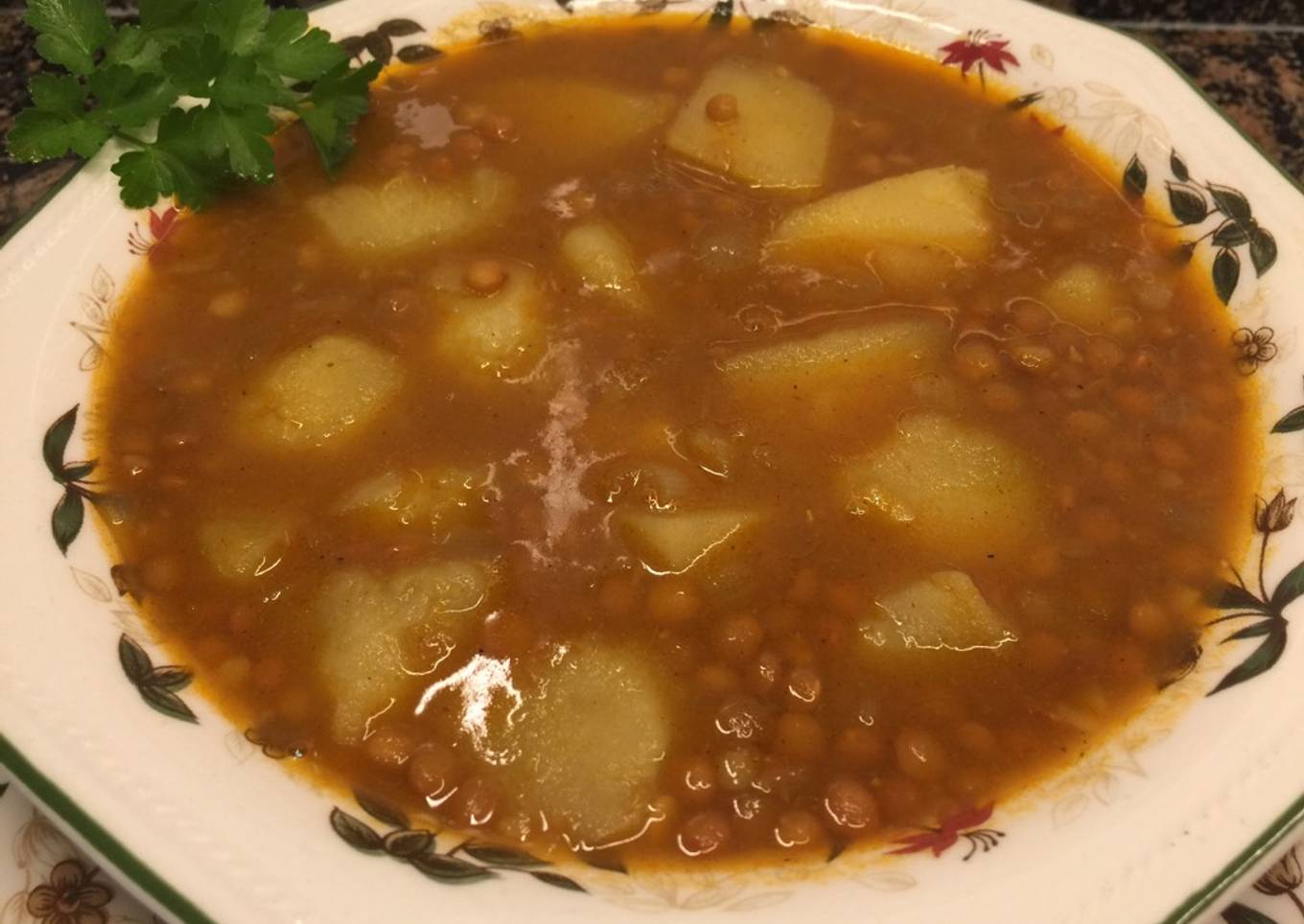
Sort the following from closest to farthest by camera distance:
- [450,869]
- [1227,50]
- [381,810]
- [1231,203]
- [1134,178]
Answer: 1. [450,869]
2. [381,810]
3. [1231,203]
4. [1134,178]
5. [1227,50]

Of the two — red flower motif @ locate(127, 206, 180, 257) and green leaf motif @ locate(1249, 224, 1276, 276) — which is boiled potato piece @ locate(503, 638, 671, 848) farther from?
green leaf motif @ locate(1249, 224, 1276, 276)

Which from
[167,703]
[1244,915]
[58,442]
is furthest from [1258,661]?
[58,442]

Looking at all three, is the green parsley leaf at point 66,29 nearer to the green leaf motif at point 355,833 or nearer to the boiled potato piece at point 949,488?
the green leaf motif at point 355,833

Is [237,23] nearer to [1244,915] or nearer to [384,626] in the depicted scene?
[384,626]

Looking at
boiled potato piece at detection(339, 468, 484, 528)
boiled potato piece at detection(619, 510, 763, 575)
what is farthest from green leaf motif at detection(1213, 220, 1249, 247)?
boiled potato piece at detection(339, 468, 484, 528)

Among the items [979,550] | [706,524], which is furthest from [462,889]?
[979,550]

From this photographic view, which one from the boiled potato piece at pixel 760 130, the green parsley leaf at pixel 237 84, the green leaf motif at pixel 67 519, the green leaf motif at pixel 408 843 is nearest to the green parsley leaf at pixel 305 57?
the green parsley leaf at pixel 237 84

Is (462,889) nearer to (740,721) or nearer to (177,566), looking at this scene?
(740,721)
